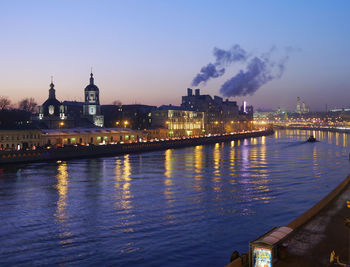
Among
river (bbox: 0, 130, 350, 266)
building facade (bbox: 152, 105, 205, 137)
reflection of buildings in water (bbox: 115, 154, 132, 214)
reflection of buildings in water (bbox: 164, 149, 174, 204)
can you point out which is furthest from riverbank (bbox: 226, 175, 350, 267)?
building facade (bbox: 152, 105, 205, 137)

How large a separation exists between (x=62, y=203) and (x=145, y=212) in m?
8.12

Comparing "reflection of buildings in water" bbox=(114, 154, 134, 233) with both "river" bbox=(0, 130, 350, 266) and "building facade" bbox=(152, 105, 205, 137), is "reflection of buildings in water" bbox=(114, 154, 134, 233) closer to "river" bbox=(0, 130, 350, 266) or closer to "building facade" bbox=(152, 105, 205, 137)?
"river" bbox=(0, 130, 350, 266)

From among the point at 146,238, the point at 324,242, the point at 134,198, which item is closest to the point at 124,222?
the point at 146,238

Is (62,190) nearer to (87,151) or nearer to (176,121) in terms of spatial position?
(87,151)

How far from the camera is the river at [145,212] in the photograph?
1950 cm

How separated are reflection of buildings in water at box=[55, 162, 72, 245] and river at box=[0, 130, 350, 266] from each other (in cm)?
7

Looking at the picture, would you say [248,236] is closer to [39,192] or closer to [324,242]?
[324,242]

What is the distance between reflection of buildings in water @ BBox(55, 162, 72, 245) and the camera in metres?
22.4

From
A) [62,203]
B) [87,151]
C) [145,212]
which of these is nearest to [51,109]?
[87,151]

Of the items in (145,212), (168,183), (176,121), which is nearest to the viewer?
(145,212)

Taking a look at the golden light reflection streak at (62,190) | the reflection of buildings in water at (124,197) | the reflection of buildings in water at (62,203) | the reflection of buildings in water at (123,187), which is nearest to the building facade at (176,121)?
the golden light reflection streak at (62,190)

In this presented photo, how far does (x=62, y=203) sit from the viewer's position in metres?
30.9

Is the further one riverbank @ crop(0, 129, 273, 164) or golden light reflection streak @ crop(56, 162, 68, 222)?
riverbank @ crop(0, 129, 273, 164)

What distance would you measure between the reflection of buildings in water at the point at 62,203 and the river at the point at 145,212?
0.07 m
